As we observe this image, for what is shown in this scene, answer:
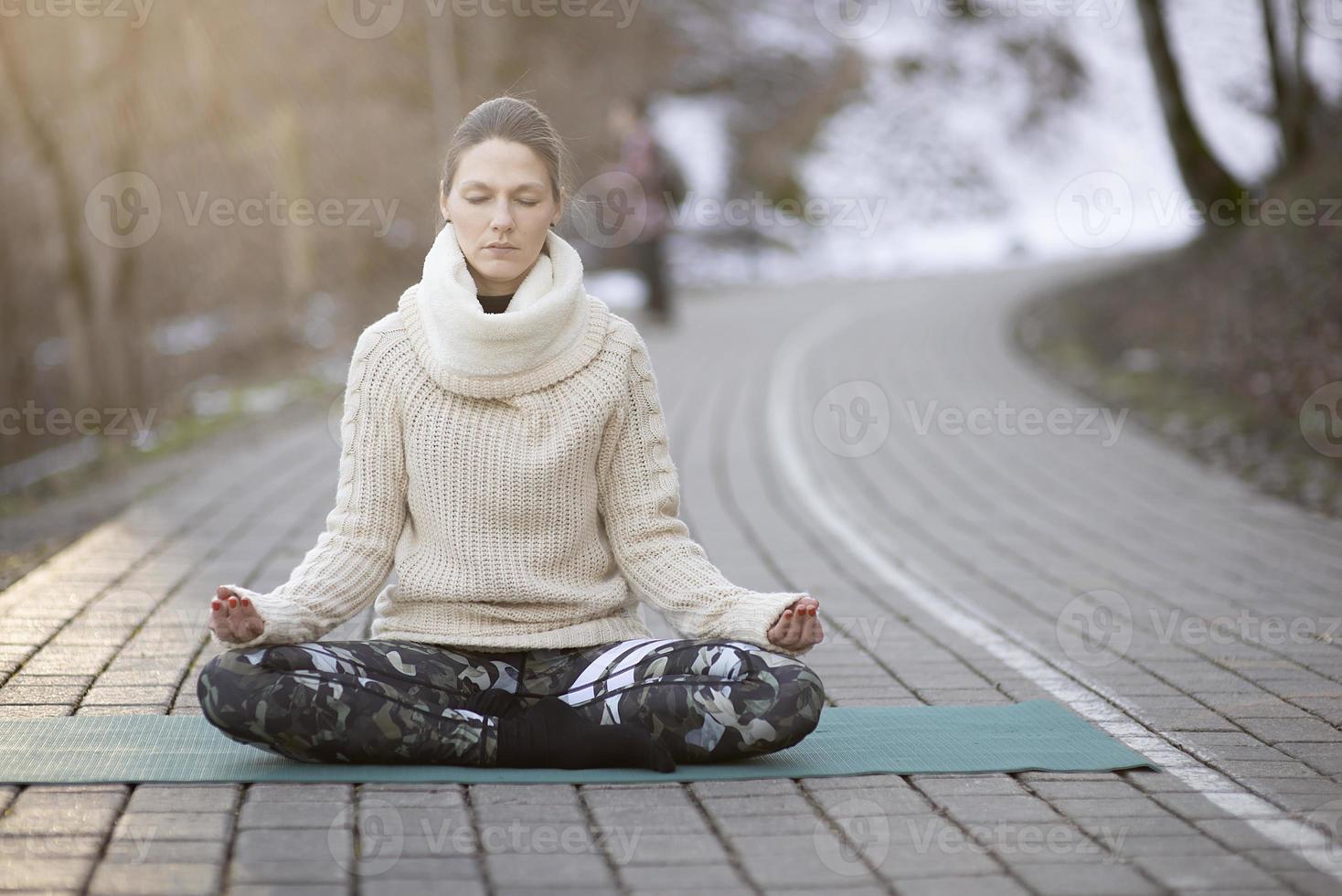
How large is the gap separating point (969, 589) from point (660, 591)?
10.2 feet

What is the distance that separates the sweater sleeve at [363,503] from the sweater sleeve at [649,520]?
59cm

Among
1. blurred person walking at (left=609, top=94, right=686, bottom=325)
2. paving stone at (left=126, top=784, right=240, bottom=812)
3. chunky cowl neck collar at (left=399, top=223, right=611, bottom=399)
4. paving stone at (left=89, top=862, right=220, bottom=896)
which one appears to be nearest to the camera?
paving stone at (left=89, top=862, right=220, bottom=896)

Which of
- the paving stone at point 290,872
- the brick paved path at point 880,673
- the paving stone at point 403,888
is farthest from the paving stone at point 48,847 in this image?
the paving stone at point 403,888

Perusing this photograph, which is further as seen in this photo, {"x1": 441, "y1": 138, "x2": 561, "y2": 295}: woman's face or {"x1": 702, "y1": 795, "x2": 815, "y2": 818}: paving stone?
{"x1": 441, "y1": 138, "x2": 561, "y2": 295}: woman's face

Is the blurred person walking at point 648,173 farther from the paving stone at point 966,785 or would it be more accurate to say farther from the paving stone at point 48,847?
the paving stone at point 48,847

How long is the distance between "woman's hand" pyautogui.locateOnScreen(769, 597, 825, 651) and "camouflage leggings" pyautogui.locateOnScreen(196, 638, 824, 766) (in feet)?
0.26

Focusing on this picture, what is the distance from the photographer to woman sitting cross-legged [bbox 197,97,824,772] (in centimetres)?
420

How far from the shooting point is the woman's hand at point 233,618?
3.96 metres

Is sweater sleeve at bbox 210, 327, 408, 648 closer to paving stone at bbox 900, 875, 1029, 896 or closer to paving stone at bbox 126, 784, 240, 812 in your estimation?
paving stone at bbox 126, 784, 240, 812

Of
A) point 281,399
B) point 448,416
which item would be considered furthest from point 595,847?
point 281,399

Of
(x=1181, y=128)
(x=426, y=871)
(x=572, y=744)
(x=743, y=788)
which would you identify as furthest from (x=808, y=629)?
(x=1181, y=128)

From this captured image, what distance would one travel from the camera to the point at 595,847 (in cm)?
363

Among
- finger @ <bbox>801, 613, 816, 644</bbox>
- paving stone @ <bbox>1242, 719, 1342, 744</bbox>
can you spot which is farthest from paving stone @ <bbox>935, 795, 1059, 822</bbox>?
paving stone @ <bbox>1242, 719, 1342, 744</bbox>

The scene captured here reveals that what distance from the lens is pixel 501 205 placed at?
4.33 metres
